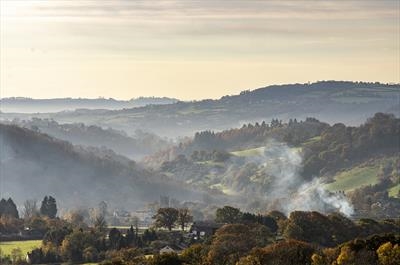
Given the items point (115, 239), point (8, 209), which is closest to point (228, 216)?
point (115, 239)

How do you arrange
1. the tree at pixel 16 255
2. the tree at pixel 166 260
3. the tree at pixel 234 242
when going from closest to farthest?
1. the tree at pixel 166 260
2. the tree at pixel 234 242
3. the tree at pixel 16 255

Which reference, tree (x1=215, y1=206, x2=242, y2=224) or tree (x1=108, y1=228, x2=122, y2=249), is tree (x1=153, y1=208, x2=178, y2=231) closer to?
tree (x1=215, y1=206, x2=242, y2=224)

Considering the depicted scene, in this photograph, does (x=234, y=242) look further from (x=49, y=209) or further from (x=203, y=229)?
(x=49, y=209)

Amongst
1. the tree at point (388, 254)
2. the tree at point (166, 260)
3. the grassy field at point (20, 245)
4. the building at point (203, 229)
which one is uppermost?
the tree at point (166, 260)

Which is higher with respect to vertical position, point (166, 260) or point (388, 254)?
point (166, 260)

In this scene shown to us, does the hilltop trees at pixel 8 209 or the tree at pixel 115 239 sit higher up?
the hilltop trees at pixel 8 209

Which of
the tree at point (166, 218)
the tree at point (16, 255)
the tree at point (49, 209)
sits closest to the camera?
the tree at point (16, 255)

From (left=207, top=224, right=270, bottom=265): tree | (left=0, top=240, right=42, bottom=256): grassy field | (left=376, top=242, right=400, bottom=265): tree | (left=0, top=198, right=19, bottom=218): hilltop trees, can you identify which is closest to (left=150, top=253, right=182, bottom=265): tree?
(left=207, top=224, right=270, bottom=265): tree

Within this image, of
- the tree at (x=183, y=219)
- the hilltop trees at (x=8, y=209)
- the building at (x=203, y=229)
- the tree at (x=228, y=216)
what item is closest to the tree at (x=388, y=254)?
the building at (x=203, y=229)

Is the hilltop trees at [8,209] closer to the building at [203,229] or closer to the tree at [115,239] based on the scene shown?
the building at [203,229]

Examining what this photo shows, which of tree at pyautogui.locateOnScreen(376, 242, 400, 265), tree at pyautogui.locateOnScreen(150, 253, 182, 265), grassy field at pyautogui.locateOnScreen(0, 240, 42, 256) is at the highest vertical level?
tree at pyautogui.locateOnScreen(150, 253, 182, 265)
